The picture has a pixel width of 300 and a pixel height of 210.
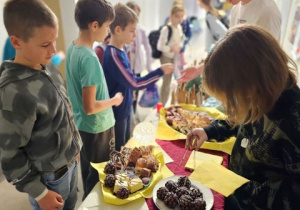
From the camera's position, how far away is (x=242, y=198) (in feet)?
3.77

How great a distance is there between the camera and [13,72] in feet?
3.30

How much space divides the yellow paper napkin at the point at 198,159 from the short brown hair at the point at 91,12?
0.92 meters

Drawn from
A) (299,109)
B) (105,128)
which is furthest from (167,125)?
(299,109)

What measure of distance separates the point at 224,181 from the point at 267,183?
17cm

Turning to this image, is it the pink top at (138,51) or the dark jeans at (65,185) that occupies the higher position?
the pink top at (138,51)

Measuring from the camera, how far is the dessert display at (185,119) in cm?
175

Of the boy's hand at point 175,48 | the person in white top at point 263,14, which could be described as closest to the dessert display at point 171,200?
the person in white top at point 263,14

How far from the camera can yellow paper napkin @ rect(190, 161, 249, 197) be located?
1.08m

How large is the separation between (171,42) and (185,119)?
1952 mm

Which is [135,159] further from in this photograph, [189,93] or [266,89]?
[189,93]

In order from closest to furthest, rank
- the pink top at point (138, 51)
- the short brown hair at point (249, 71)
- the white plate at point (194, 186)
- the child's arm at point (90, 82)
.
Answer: the short brown hair at point (249, 71), the white plate at point (194, 186), the child's arm at point (90, 82), the pink top at point (138, 51)

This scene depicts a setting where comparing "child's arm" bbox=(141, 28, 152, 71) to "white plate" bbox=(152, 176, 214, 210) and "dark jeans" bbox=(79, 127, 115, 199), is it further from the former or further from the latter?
"white plate" bbox=(152, 176, 214, 210)

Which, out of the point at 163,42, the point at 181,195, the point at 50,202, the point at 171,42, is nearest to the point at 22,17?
the point at 50,202

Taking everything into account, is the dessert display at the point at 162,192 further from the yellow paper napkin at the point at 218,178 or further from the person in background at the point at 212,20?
the person in background at the point at 212,20
